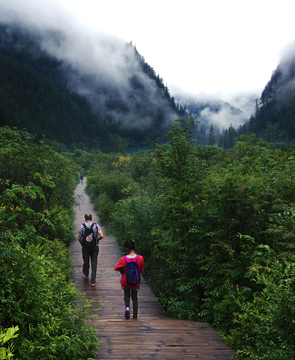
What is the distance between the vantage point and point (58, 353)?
270 centimetres

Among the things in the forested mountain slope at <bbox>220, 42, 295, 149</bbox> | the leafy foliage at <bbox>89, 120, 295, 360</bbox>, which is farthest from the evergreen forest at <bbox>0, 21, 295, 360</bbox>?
the forested mountain slope at <bbox>220, 42, 295, 149</bbox>

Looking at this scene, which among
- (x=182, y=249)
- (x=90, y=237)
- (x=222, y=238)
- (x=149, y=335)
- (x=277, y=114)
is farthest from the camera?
(x=277, y=114)

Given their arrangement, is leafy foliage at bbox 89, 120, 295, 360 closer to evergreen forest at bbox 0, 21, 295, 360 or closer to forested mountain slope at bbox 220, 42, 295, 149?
evergreen forest at bbox 0, 21, 295, 360

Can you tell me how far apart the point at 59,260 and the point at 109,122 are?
166 metres

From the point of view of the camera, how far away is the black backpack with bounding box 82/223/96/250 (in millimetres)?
5754

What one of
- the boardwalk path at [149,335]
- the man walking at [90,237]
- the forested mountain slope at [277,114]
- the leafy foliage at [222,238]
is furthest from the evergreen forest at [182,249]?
the forested mountain slope at [277,114]

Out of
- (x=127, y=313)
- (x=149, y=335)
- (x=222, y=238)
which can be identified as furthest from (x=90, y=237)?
(x=222, y=238)

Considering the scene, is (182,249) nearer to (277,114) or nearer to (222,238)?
(222,238)

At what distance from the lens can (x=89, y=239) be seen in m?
5.76

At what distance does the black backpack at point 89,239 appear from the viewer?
5754 mm

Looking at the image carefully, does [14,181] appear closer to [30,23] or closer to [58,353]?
[58,353]

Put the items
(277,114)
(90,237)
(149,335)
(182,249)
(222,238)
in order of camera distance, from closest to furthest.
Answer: (149,335) → (222,238) → (182,249) → (90,237) → (277,114)

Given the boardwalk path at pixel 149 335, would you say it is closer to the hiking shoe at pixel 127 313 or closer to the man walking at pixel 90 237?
the hiking shoe at pixel 127 313

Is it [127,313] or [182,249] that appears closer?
[127,313]
